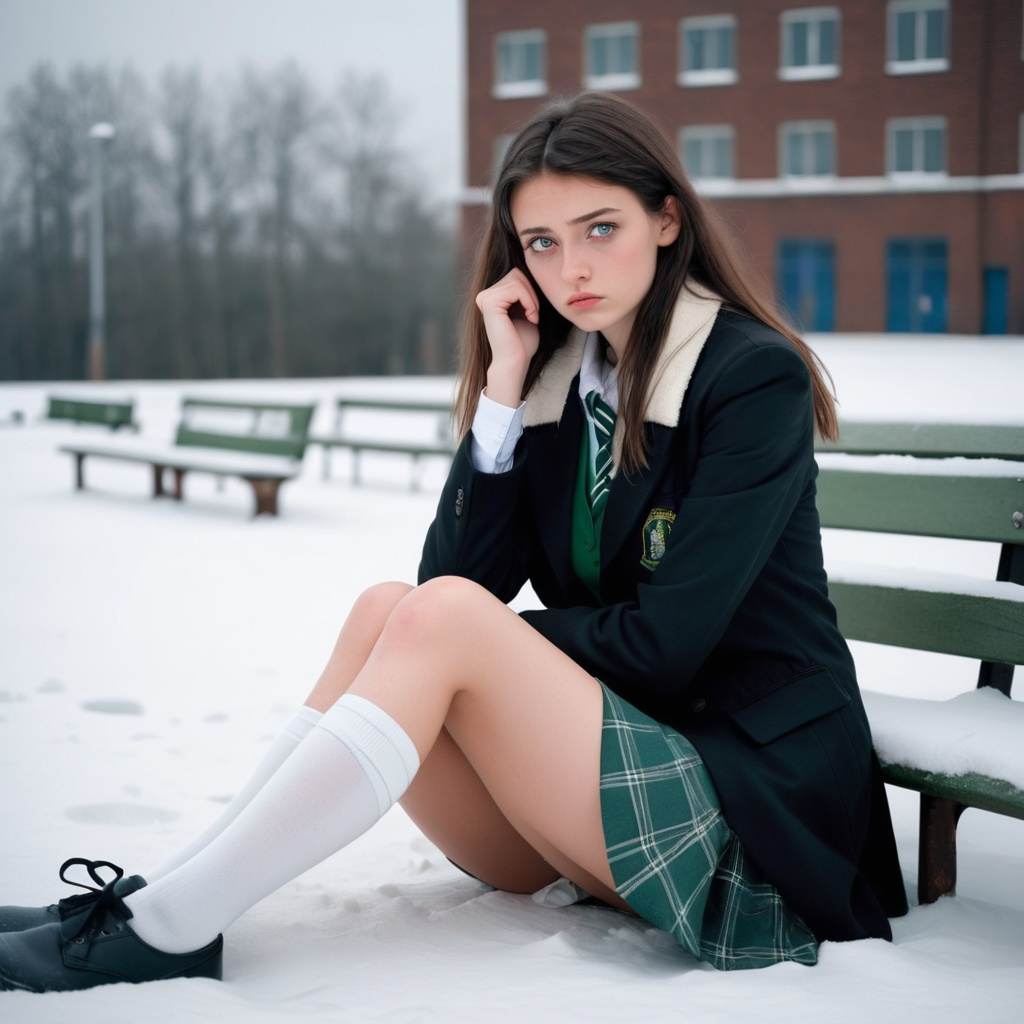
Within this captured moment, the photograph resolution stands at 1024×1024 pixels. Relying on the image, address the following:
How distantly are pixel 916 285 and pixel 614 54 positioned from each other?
382 inches

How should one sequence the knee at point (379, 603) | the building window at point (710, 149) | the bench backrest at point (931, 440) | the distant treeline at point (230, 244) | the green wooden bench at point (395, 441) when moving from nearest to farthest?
1. the knee at point (379, 603)
2. the bench backrest at point (931, 440)
3. the green wooden bench at point (395, 441)
4. the building window at point (710, 149)
5. the distant treeline at point (230, 244)

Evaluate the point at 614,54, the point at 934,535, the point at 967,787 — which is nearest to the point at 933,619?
the point at 934,535

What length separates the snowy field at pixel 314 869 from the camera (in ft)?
6.05

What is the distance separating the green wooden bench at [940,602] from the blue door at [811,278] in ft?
93.8

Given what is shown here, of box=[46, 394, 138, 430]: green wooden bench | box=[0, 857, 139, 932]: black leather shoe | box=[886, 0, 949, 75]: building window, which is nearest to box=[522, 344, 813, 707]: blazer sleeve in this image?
box=[0, 857, 139, 932]: black leather shoe

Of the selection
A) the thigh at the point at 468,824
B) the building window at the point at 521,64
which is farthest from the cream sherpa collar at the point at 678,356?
the building window at the point at 521,64

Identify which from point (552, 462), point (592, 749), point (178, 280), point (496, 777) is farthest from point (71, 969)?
point (178, 280)

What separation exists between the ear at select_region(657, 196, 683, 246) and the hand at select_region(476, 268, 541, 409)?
326 millimetres

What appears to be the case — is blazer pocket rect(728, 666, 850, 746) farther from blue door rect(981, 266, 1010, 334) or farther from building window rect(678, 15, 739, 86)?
building window rect(678, 15, 739, 86)

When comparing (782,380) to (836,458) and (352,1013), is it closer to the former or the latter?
(836,458)

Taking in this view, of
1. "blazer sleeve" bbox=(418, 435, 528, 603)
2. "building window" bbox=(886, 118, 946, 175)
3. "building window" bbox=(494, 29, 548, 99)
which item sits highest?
"building window" bbox=(494, 29, 548, 99)

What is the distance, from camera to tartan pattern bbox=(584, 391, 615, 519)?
228cm

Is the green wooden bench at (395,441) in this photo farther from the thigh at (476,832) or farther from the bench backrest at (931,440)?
the thigh at (476,832)

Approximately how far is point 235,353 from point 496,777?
43.2 metres
